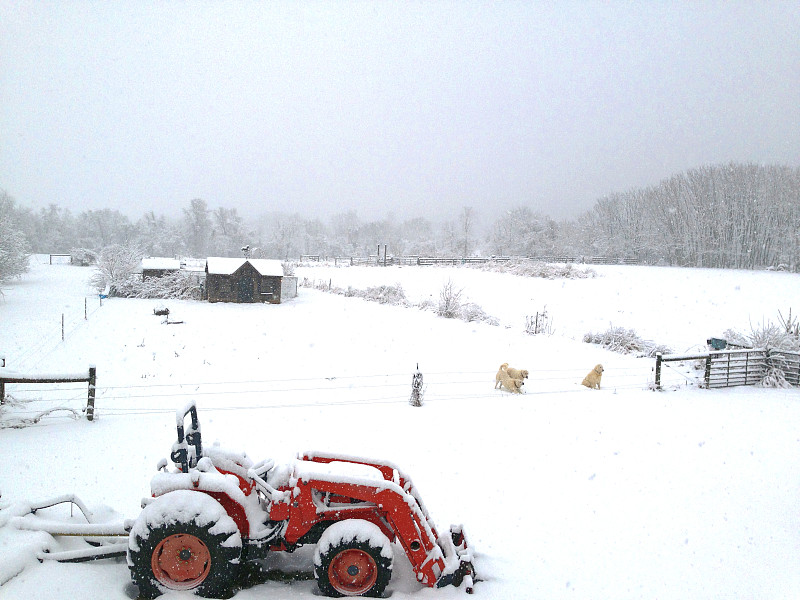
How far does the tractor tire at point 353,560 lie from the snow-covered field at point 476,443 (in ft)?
0.83

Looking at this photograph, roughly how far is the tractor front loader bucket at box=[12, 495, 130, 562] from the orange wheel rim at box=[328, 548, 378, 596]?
71.4 inches

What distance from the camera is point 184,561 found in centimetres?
366

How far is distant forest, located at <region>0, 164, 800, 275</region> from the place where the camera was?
38247mm

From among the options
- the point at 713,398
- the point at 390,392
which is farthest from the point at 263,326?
the point at 713,398

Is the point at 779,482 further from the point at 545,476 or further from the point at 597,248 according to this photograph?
the point at 597,248

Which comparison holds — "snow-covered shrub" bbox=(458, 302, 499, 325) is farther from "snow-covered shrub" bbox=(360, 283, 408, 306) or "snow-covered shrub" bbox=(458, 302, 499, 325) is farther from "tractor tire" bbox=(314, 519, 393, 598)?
"tractor tire" bbox=(314, 519, 393, 598)

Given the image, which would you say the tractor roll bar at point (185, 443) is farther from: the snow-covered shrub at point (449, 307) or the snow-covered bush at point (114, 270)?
the snow-covered bush at point (114, 270)

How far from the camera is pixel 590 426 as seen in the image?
9.16 metres

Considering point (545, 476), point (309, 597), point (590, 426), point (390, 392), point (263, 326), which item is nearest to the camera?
point (309, 597)

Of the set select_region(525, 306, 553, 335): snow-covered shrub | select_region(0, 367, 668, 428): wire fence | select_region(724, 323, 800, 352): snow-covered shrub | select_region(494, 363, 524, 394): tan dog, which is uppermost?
select_region(724, 323, 800, 352): snow-covered shrub

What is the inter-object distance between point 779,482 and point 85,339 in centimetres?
2056

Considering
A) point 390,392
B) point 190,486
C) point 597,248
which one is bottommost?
point 390,392

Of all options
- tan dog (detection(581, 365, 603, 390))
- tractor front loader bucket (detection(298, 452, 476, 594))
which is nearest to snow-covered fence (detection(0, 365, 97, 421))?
tractor front loader bucket (detection(298, 452, 476, 594))

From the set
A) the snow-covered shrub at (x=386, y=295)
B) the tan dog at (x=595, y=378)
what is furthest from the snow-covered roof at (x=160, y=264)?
the tan dog at (x=595, y=378)
